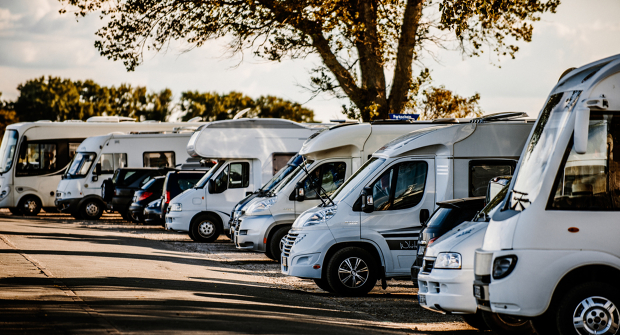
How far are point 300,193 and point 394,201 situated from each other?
3.46 meters

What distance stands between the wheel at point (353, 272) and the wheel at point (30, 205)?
71.9ft

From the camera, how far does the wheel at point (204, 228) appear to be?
20.8 meters

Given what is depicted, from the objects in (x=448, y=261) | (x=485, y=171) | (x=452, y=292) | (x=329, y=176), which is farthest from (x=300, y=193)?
(x=452, y=292)

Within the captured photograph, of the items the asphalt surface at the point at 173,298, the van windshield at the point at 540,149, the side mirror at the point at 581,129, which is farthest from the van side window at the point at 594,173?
the asphalt surface at the point at 173,298

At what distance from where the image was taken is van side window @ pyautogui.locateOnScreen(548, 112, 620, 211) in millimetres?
7312

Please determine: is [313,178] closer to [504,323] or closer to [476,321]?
[476,321]

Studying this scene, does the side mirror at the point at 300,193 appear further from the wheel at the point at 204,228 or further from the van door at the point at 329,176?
the wheel at the point at 204,228

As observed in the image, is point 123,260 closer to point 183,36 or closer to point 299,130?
point 299,130

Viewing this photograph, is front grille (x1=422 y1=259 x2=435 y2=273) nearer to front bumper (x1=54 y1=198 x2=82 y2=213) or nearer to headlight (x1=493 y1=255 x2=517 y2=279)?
headlight (x1=493 y1=255 x2=517 y2=279)

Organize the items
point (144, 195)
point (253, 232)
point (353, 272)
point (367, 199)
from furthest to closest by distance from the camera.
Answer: point (144, 195) < point (253, 232) < point (353, 272) < point (367, 199)

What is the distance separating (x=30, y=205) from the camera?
3072cm

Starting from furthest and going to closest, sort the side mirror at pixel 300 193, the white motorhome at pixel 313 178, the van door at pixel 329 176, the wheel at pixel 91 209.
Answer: the wheel at pixel 91 209
the side mirror at pixel 300 193
the van door at pixel 329 176
the white motorhome at pixel 313 178

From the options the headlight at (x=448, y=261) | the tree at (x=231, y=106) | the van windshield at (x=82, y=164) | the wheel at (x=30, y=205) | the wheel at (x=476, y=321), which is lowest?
the wheel at (x=476, y=321)

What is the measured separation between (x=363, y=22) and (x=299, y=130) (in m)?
3.43
